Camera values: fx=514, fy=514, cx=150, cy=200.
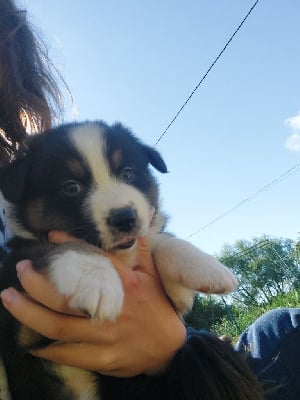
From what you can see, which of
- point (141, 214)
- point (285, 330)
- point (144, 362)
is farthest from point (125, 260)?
point (285, 330)

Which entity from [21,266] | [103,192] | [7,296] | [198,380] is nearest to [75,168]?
[103,192]

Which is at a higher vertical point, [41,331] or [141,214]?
[141,214]

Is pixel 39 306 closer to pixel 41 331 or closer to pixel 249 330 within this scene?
pixel 41 331

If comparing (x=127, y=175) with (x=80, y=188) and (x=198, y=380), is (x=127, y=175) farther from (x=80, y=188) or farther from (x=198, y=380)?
(x=198, y=380)

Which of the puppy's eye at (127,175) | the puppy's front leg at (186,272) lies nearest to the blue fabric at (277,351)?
the puppy's front leg at (186,272)

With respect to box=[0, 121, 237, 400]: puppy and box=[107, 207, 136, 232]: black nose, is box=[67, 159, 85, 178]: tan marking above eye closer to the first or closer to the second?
box=[0, 121, 237, 400]: puppy

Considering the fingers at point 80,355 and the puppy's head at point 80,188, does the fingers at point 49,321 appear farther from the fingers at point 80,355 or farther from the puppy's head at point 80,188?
the puppy's head at point 80,188

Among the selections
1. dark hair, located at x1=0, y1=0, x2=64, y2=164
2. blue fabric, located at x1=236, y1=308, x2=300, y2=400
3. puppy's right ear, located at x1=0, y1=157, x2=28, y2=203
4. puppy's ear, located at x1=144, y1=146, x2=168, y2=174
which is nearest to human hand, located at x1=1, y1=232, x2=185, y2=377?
puppy's right ear, located at x1=0, y1=157, x2=28, y2=203
